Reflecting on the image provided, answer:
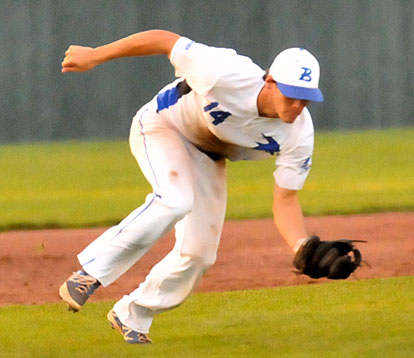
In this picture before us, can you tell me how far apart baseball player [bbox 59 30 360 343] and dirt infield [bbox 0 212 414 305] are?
1.92m

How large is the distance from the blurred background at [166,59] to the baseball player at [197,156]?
1235 cm

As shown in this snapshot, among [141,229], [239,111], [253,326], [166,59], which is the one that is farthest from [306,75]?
[166,59]

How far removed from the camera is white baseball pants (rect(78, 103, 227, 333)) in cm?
452

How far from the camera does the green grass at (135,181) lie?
10.4 meters

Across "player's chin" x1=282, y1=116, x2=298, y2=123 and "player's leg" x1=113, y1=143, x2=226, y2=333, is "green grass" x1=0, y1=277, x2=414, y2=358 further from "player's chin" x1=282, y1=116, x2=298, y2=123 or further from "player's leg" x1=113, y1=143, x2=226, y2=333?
"player's chin" x1=282, y1=116, x2=298, y2=123

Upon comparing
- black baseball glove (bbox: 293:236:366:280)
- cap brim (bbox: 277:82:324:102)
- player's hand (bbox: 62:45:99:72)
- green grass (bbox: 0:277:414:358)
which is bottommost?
green grass (bbox: 0:277:414:358)

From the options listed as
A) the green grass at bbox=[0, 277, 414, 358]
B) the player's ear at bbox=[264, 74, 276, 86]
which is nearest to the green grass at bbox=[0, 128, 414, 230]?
the green grass at bbox=[0, 277, 414, 358]

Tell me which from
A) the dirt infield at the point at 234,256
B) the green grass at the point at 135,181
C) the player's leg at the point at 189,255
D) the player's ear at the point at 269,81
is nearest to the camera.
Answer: the player's ear at the point at 269,81

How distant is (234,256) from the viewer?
798 centimetres

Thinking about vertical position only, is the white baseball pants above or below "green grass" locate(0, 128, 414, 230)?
above

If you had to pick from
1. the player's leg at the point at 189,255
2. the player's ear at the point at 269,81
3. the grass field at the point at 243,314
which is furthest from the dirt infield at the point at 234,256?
the player's ear at the point at 269,81

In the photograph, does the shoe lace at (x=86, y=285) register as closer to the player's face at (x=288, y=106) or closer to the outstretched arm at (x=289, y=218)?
the outstretched arm at (x=289, y=218)

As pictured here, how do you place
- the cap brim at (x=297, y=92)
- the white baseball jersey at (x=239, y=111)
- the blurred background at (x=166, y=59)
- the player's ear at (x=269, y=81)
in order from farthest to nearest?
the blurred background at (x=166, y=59) < the white baseball jersey at (x=239, y=111) < the player's ear at (x=269, y=81) < the cap brim at (x=297, y=92)

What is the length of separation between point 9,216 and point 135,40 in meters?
6.08
